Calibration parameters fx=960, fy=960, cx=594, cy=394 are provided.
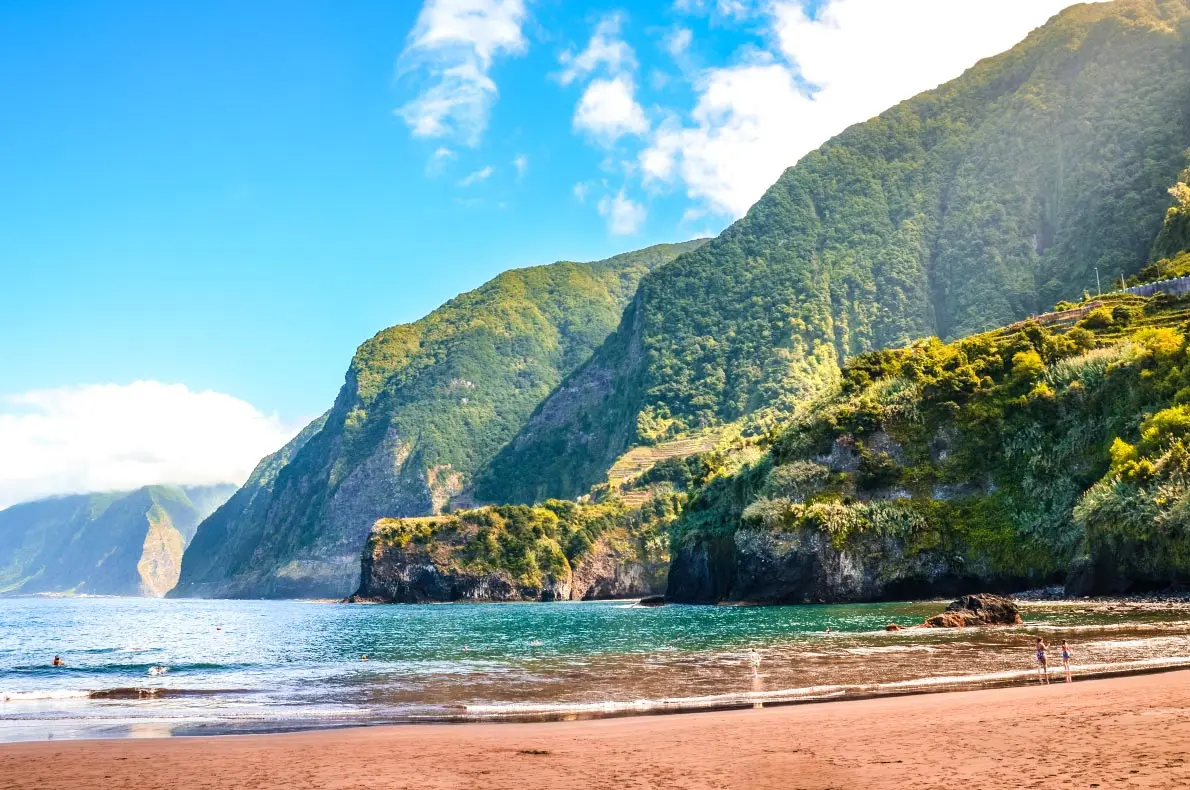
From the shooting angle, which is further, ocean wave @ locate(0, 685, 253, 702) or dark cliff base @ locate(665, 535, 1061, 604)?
dark cliff base @ locate(665, 535, 1061, 604)

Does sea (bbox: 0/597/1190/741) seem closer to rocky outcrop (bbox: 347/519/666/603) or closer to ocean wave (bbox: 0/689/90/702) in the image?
ocean wave (bbox: 0/689/90/702)

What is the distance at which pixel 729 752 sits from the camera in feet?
58.4

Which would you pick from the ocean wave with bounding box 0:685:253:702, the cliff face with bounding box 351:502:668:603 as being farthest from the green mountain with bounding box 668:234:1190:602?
the cliff face with bounding box 351:502:668:603

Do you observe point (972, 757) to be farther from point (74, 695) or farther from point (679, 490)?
point (679, 490)

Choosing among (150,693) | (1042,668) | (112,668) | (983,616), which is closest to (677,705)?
(1042,668)

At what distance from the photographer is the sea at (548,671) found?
1051 inches

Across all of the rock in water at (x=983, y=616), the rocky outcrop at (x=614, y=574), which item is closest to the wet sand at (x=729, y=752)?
the rock in water at (x=983, y=616)

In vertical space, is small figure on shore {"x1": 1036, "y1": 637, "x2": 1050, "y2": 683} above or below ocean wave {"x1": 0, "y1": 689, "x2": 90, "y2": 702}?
above

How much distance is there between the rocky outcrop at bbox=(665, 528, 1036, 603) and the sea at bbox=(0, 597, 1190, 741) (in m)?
23.3

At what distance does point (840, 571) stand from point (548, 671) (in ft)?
192

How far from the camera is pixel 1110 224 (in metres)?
191

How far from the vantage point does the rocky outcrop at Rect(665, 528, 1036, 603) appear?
85000 millimetres

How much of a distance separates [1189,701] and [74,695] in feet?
115

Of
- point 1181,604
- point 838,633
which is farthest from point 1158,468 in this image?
point 838,633
